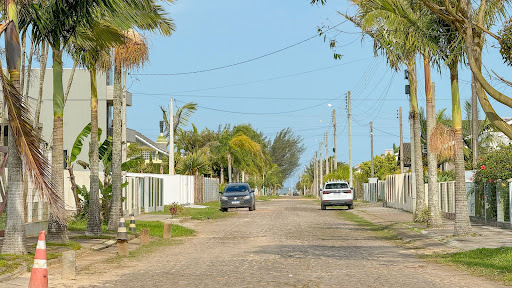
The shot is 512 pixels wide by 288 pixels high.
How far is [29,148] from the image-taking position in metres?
12.8

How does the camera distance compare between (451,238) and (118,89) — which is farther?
(118,89)

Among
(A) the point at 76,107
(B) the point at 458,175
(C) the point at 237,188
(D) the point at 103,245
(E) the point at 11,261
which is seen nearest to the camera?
(E) the point at 11,261

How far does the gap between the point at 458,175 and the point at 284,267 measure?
8972mm

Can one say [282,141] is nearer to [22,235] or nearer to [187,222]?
[187,222]

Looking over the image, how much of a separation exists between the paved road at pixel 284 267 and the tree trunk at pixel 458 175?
2134mm

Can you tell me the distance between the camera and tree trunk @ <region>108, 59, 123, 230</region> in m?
22.2

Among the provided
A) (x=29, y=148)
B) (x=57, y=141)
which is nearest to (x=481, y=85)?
(x=29, y=148)

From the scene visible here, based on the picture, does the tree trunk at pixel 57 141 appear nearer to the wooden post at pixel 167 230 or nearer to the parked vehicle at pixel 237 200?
the wooden post at pixel 167 230

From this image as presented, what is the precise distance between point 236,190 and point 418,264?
30597 millimetres

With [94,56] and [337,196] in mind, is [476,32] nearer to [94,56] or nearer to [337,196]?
[94,56]

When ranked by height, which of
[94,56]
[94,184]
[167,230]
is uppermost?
[94,56]

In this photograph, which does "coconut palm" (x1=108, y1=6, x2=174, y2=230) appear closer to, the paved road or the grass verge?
the paved road

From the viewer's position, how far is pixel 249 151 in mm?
81062

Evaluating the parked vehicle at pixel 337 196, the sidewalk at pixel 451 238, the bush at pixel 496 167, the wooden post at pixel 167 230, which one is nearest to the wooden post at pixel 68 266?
the sidewalk at pixel 451 238
